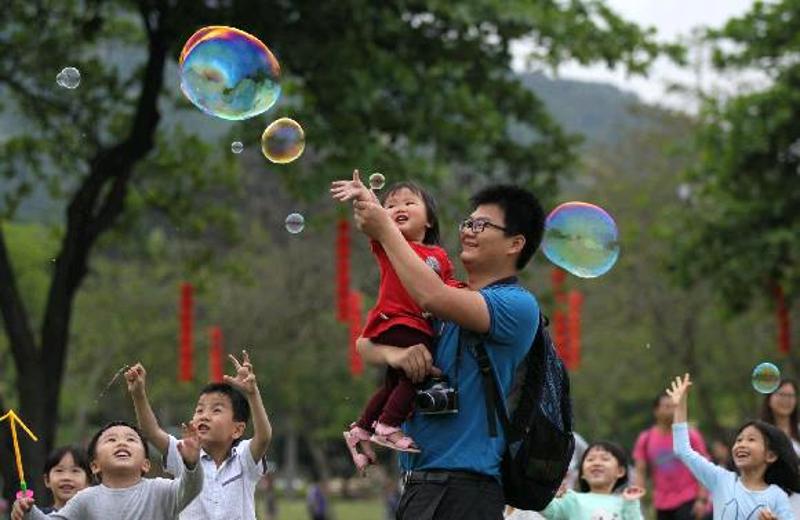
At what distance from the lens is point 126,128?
19625mm

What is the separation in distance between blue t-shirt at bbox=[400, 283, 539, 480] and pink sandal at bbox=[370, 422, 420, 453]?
0.03 metres

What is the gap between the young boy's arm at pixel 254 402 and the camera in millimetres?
6809

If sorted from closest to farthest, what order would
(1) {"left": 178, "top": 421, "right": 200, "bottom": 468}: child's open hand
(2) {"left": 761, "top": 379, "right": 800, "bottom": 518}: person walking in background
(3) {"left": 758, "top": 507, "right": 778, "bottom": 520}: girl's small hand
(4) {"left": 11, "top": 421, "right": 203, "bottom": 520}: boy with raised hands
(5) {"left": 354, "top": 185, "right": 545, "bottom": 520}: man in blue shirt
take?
(5) {"left": 354, "top": 185, "right": 545, "bottom": 520}: man in blue shirt, (1) {"left": 178, "top": 421, "right": 200, "bottom": 468}: child's open hand, (4) {"left": 11, "top": 421, "right": 203, "bottom": 520}: boy with raised hands, (3) {"left": 758, "top": 507, "right": 778, "bottom": 520}: girl's small hand, (2) {"left": 761, "top": 379, "right": 800, "bottom": 518}: person walking in background

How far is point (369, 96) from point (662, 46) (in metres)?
3.60

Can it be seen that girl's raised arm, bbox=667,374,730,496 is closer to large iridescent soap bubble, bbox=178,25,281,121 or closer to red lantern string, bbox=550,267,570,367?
large iridescent soap bubble, bbox=178,25,281,121

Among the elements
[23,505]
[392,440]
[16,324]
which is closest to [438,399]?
[392,440]

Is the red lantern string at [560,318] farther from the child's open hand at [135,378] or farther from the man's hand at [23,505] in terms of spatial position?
the man's hand at [23,505]

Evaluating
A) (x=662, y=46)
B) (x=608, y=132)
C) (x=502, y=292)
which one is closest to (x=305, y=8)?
(x=662, y=46)

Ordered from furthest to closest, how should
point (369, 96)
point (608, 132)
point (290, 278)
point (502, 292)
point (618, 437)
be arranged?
point (618, 437) < point (608, 132) < point (290, 278) < point (369, 96) < point (502, 292)

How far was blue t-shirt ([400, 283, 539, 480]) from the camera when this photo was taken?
5.44 meters

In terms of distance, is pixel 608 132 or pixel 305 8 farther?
pixel 608 132

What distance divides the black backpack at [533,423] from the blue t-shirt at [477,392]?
30 millimetres

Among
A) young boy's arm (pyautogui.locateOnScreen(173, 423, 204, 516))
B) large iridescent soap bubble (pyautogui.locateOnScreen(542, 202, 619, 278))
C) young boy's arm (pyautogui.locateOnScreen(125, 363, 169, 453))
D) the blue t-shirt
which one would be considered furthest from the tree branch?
the blue t-shirt

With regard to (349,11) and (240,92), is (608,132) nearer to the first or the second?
(349,11)
